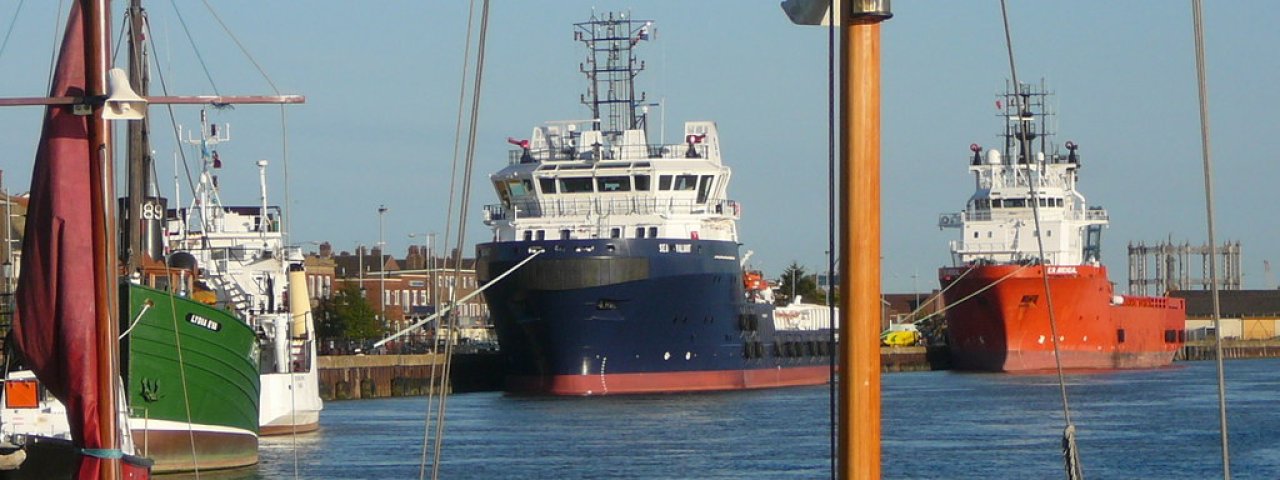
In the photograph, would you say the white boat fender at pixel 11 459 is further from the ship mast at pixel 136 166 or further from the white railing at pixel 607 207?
the white railing at pixel 607 207

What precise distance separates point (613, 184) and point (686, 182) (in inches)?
73.9

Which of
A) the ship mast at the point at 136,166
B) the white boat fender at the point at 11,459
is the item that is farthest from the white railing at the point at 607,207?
the white boat fender at the point at 11,459

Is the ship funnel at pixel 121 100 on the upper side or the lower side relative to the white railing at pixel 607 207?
lower

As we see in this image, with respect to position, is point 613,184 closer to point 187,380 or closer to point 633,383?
point 633,383

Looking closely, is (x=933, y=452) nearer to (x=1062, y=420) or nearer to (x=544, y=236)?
(x=1062, y=420)

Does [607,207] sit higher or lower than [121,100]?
higher

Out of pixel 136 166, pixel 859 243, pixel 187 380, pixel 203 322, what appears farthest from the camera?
pixel 136 166

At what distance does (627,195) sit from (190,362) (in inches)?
1048

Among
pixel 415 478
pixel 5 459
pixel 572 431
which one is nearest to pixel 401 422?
pixel 572 431

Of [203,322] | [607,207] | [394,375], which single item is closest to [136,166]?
[203,322]

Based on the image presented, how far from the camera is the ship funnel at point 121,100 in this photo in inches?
449

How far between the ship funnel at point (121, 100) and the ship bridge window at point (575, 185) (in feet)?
125

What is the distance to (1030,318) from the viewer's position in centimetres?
6275

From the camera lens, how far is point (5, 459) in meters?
18.4
